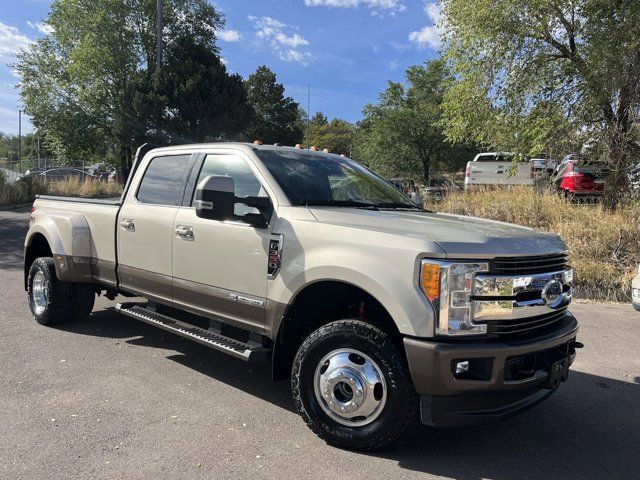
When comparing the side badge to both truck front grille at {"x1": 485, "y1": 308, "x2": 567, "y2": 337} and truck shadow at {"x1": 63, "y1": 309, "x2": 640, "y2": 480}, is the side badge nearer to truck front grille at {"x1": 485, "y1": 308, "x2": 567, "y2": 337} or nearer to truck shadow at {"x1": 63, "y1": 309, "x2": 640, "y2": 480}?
truck shadow at {"x1": 63, "y1": 309, "x2": 640, "y2": 480}

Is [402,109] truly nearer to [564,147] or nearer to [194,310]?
[564,147]

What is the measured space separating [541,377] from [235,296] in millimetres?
2148

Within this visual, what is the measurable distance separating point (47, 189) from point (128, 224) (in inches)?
742

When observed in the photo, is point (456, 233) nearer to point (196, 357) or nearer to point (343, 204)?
point (343, 204)

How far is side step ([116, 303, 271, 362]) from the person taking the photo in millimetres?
3805

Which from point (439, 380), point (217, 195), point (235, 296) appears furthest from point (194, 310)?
point (439, 380)

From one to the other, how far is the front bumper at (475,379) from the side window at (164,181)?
2.67 meters

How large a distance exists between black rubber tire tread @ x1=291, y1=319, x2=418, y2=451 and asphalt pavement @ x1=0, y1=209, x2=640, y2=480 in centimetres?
12

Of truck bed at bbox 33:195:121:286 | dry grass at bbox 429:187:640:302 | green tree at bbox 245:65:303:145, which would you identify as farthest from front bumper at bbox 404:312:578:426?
green tree at bbox 245:65:303:145

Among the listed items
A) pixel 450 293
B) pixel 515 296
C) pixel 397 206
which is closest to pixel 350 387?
pixel 450 293

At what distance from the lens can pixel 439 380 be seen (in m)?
2.91

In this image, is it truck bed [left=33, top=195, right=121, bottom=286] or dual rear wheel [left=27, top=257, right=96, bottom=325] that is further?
dual rear wheel [left=27, top=257, right=96, bottom=325]

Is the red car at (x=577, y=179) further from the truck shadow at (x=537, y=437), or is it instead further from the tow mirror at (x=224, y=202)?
the tow mirror at (x=224, y=202)

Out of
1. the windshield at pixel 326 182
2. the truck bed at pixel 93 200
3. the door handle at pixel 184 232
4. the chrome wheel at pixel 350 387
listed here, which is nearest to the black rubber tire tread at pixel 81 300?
the truck bed at pixel 93 200
